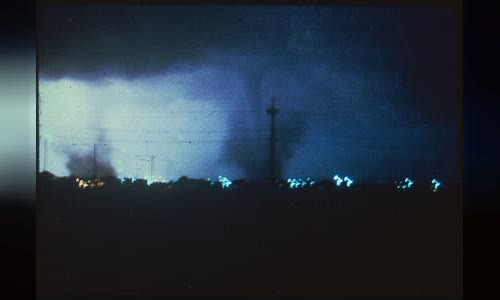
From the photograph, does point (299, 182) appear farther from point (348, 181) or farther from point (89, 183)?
point (89, 183)

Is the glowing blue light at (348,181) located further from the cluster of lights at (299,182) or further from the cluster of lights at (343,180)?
the cluster of lights at (299,182)

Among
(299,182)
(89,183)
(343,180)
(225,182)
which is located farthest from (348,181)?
(89,183)

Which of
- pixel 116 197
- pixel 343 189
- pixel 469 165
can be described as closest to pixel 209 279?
pixel 116 197

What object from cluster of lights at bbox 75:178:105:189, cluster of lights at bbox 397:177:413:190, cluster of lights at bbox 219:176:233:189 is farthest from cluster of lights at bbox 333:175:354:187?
cluster of lights at bbox 75:178:105:189

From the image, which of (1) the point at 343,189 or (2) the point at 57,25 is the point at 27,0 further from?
(1) the point at 343,189

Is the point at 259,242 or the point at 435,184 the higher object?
the point at 435,184

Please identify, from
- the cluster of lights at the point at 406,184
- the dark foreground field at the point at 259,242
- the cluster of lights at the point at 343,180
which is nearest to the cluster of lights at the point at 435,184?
the dark foreground field at the point at 259,242
